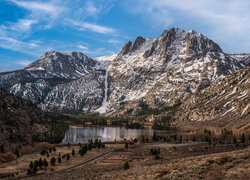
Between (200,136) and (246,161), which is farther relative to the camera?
(200,136)

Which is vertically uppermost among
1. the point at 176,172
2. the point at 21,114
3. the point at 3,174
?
the point at 21,114

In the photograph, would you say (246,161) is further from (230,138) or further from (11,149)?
(230,138)

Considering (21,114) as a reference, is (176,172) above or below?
below

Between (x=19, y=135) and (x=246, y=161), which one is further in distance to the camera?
(x=19, y=135)

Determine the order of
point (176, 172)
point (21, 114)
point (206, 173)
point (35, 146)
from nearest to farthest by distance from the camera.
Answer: point (206, 173)
point (176, 172)
point (35, 146)
point (21, 114)

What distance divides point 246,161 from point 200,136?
139665 mm

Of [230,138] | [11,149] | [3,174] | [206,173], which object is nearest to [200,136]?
[230,138]

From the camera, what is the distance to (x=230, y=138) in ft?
505

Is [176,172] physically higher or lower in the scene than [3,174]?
higher

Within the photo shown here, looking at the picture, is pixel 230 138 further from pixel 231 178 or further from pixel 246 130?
pixel 231 178

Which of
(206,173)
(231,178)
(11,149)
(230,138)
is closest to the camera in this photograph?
(231,178)

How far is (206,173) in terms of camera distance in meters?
36.2

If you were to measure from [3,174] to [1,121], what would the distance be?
81.1m

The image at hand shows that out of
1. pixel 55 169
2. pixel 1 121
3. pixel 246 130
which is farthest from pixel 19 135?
pixel 246 130
